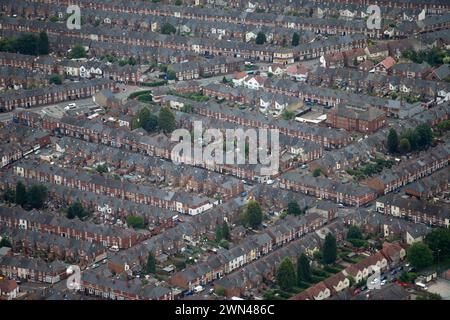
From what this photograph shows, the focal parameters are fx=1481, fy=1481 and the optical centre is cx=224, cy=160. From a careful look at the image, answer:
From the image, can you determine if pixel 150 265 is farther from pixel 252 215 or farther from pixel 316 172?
pixel 316 172

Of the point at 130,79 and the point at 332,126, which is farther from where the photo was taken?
the point at 130,79

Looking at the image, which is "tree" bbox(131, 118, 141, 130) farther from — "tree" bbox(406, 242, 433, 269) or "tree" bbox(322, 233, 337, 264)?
"tree" bbox(406, 242, 433, 269)

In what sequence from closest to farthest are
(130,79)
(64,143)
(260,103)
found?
(64,143), (260,103), (130,79)

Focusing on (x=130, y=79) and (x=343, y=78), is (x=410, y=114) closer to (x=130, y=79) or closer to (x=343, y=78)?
(x=343, y=78)

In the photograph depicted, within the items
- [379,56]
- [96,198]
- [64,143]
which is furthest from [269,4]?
[96,198]

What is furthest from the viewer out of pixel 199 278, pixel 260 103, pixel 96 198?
pixel 260 103

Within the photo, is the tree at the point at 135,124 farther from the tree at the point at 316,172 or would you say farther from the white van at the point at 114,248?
the white van at the point at 114,248

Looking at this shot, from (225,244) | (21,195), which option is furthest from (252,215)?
(21,195)
